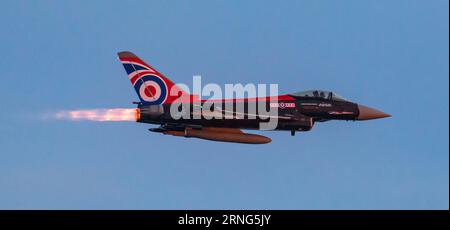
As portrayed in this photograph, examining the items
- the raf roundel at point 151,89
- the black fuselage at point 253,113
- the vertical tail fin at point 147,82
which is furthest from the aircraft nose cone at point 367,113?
the raf roundel at point 151,89

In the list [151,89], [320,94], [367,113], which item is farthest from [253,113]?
[367,113]

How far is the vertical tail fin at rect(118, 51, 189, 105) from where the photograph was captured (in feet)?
208

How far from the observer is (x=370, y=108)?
6619 centimetres

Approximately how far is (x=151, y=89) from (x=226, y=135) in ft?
17.8

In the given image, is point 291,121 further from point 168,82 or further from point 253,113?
point 168,82

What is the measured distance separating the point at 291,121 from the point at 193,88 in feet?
20.5

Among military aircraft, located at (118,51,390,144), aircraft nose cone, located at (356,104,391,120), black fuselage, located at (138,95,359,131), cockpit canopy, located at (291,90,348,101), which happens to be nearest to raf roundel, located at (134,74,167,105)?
military aircraft, located at (118,51,390,144)

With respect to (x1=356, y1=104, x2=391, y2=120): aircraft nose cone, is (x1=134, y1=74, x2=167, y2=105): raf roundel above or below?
above

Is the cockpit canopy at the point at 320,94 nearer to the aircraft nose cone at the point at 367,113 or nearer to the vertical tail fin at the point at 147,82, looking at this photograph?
the aircraft nose cone at the point at 367,113

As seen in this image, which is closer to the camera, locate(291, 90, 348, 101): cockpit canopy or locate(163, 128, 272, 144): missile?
locate(163, 128, 272, 144): missile

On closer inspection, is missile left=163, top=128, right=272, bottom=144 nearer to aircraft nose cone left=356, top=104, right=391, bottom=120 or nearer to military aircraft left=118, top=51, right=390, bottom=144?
military aircraft left=118, top=51, right=390, bottom=144

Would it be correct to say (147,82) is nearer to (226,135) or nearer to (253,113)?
(226,135)

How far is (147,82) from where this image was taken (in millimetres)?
63812

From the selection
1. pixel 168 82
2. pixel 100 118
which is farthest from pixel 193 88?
pixel 100 118
